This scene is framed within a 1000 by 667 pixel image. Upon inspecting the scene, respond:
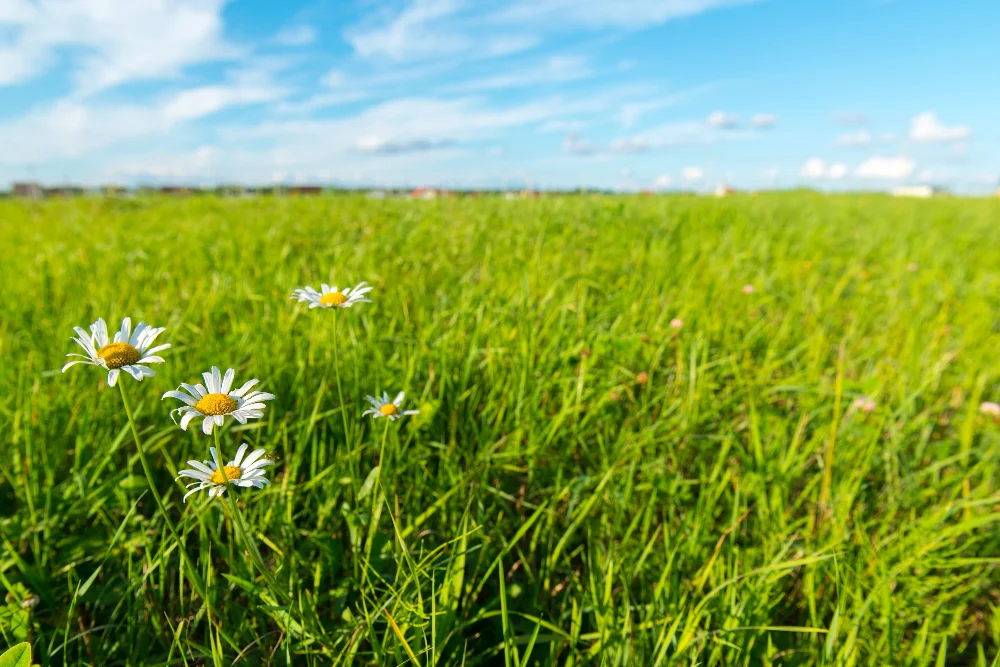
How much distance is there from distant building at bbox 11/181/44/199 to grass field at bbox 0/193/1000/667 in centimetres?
836

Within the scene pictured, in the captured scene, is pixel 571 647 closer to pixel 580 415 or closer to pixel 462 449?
pixel 462 449

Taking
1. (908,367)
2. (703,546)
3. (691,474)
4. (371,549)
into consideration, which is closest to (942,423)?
(908,367)

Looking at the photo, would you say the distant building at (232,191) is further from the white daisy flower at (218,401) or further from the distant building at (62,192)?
the white daisy flower at (218,401)

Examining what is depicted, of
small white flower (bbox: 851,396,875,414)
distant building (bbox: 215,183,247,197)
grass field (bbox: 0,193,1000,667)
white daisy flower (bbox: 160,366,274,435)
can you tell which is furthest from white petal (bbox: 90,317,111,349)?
distant building (bbox: 215,183,247,197)

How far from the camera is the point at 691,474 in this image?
5.39 ft

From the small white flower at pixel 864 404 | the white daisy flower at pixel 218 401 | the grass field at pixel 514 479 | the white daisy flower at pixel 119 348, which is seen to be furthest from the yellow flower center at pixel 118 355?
the small white flower at pixel 864 404

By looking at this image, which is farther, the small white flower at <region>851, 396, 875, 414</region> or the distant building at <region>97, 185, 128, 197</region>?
the distant building at <region>97, 185, 128, 197</region>

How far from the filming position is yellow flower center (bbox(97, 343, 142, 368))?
887 mm

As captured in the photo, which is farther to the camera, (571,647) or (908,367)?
(908,367)

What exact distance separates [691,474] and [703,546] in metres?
0.30

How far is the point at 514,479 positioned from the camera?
1.57m

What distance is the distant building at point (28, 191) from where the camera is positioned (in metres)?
9.20

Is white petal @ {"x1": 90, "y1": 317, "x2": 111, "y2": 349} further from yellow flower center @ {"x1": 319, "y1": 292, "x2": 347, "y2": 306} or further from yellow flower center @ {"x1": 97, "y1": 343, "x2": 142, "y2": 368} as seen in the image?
yellow flower center @ {"x1": 319, "y1": 292, "x2": 347, "y2": 306}

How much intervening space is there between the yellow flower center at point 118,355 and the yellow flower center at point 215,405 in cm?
14
